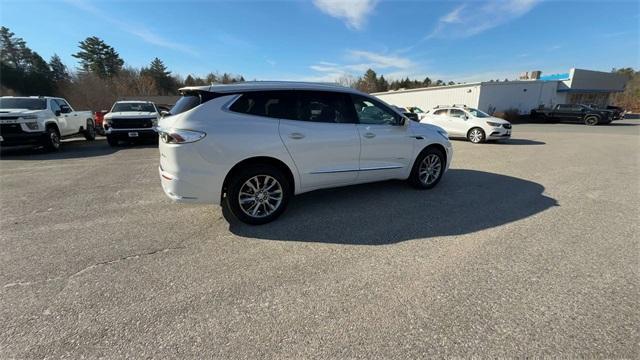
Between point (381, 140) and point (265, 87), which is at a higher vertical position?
point (265, 87)

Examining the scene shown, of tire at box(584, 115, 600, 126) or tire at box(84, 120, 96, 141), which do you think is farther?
tire at box(584, 115, 600, 126)

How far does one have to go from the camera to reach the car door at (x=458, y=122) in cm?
1305

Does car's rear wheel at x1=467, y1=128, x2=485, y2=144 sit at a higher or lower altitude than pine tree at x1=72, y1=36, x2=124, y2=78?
lower

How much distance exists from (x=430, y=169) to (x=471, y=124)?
9016 millimetres

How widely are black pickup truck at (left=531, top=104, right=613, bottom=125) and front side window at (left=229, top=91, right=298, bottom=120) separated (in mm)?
29771

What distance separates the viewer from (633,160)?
331 inches

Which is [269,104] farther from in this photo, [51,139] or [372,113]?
[51,139]

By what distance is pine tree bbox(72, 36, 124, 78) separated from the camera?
53.8 m

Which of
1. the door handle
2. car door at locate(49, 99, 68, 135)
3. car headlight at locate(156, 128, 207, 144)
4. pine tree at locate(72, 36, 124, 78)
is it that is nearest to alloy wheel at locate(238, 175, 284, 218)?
the door handle

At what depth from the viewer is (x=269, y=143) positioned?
3.60m

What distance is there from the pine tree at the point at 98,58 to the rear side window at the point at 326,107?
6487cm

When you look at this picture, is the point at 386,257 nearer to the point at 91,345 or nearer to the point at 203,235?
the point at 203,235

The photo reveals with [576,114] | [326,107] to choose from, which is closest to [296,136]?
[326,107]

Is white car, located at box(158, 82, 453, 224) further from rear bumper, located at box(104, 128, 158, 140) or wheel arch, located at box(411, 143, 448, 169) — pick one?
rear bumper, located at box(104, 128, 158, 140)
